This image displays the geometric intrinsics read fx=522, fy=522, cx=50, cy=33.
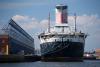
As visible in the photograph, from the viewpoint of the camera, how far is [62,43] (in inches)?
4200

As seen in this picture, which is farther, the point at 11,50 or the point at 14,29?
the point at 14,29

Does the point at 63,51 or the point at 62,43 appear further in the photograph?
the point at 62,43

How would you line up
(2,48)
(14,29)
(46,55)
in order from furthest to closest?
(14,29) < (46,55) < (2,48)

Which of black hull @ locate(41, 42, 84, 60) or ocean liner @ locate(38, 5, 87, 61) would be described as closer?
black hull @ locate(41, 42, 84, 60)

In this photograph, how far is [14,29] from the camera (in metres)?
121

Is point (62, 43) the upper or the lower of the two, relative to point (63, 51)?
upper

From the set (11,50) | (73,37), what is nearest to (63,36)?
(73,37)

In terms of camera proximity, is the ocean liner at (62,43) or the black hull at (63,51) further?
the ocean liner at (62,43)

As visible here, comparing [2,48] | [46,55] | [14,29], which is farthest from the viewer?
[14,29]

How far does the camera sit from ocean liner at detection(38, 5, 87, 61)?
106m

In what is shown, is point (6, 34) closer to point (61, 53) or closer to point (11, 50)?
point (11, 50)

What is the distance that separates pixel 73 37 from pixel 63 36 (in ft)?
6.80

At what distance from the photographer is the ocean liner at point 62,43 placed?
105812 mm

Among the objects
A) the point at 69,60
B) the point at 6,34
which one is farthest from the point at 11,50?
the point at 69,60
